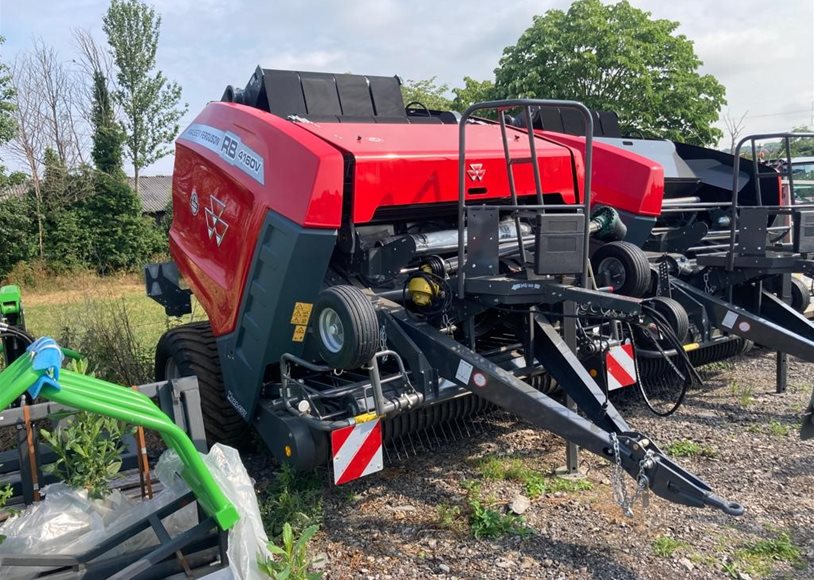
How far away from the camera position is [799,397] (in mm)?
4883

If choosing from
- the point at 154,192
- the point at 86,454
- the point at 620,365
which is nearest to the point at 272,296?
the point at 86,454

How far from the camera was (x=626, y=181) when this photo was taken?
4.85 m

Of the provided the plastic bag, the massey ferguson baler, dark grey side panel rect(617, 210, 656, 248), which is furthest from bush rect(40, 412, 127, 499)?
dark grey side panel rect(617, 210, 656, 248)

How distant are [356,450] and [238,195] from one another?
5.05ft

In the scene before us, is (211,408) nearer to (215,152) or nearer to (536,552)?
(215,152)

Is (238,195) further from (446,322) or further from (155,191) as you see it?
(155,191)

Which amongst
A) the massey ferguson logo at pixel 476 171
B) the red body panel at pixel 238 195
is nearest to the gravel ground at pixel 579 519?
the red body panel at pixel 238 195

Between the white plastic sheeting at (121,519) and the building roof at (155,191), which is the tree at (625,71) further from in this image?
the building roof at (155,191)

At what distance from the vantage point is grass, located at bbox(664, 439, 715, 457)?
154 inches

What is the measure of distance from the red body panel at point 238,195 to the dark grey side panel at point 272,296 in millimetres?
68

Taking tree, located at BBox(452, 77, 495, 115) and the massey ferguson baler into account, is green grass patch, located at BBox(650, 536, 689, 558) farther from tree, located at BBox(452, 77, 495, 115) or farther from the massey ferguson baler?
tree, located at BBox(452, 77, 495, 115)

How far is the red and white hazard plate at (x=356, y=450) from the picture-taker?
2.98m

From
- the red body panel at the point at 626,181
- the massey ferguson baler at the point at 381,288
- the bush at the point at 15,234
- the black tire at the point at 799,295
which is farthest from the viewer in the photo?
the bush at the point at 15,234

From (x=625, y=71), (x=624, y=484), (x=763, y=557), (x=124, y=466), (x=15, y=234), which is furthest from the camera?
(x=15, y=234)
